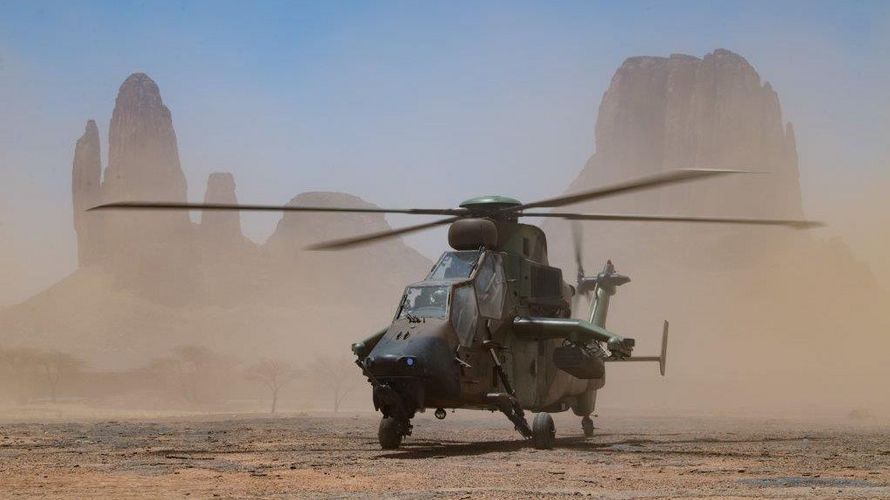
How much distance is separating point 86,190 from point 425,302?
153579mm

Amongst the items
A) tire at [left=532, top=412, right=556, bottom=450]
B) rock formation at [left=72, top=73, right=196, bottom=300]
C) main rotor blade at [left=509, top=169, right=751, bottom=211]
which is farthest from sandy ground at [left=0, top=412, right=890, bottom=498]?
rock formation at [left=72, top=73, right=196, bottom=300]

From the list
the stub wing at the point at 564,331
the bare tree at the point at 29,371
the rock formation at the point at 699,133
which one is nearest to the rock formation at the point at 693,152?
the rock formation at the point at 699,133

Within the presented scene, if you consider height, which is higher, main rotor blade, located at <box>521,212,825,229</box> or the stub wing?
main rotor blade, located at <box>521,212,825,229</box>

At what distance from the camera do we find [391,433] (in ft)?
51.1

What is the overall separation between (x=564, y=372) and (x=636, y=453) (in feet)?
10.4

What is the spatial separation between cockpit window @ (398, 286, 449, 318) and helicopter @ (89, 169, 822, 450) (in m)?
0.02

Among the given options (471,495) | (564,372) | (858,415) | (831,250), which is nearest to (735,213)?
(831,250)

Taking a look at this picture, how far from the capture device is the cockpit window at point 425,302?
15242 millimetres

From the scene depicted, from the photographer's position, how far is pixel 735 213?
146 m

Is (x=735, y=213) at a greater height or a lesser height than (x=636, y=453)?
greater

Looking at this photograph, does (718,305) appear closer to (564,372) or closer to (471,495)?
(564,372)

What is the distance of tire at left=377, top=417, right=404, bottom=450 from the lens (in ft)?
50.9

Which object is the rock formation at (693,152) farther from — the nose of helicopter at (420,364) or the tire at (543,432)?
the nose of helicopter at (420,364)

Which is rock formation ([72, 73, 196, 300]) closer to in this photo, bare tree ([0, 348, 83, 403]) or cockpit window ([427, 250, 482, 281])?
bare tree ([0, 348, 83, 403])
